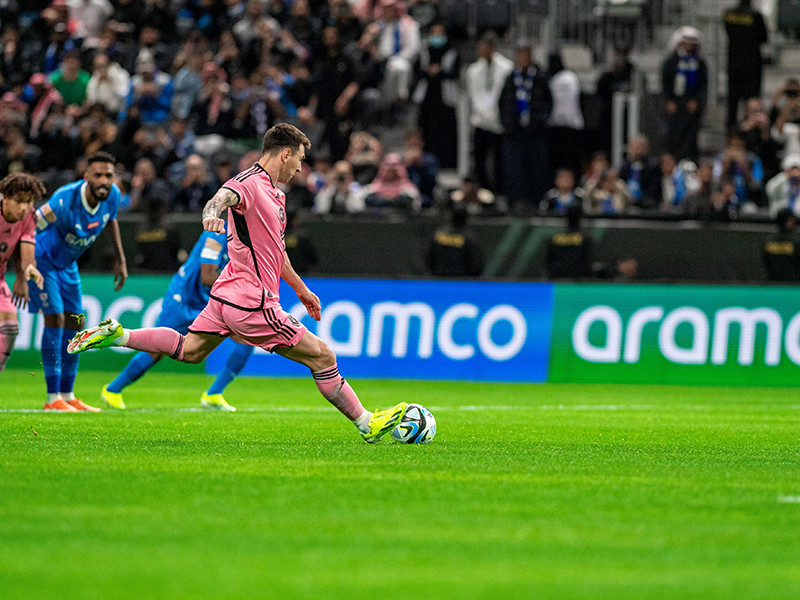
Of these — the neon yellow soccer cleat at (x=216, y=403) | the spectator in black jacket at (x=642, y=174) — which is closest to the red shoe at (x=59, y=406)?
the neon yellow soccer cleat at (x=216, y=403)

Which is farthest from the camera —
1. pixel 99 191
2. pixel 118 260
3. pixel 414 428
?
pixel 118 260

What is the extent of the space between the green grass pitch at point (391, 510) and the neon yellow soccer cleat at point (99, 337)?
70 cm

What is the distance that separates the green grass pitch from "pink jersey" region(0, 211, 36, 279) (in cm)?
145

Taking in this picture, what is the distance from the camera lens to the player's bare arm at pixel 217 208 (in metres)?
8.59

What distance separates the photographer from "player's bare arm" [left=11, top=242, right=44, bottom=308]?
12.2m

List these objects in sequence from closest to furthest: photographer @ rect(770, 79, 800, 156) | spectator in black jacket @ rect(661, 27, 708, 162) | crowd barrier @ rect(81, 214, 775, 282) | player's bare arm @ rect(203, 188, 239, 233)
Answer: player's bare arm @ rect(203, 188, 239, 233), crowd barrier @ rect(81, 214, 775, 282), photographer @ rect(770, 79, 800, 156), spectator in black jacket @ rect(661, 27, 708, 162)

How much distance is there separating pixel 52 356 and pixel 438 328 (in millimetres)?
6893

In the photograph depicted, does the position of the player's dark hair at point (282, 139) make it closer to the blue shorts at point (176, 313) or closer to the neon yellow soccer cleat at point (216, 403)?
the blue shorts at point (176, 313)

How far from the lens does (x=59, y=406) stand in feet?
43.4

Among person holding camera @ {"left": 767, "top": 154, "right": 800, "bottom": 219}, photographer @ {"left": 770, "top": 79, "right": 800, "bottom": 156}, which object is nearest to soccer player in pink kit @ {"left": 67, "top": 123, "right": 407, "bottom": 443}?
person holding camera @ {"left": 767, "top": 154, "right": 800, "bottom": 219}

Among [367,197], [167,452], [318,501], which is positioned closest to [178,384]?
[367,197]

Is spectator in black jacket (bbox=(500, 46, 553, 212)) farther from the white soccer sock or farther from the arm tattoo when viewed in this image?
the arm tattoo

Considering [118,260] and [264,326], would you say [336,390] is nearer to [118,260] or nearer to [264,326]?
[264,326]

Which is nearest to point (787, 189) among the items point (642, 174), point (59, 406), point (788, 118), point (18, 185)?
point (788, 118)
